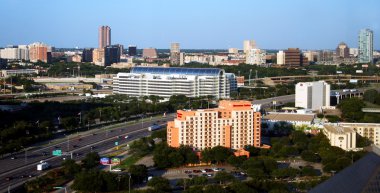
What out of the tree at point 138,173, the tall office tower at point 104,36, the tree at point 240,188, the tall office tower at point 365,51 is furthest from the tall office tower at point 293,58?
the tree at point 240,188

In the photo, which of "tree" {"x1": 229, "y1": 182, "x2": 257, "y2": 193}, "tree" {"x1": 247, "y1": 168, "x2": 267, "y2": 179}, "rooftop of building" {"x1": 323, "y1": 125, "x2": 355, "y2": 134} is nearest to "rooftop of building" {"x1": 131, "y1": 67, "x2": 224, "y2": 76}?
"rooftop of building" {"x1": 323, "y1": 125, "x2": 355, "y2": 134}

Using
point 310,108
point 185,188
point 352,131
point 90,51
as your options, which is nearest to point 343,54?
point 90,51

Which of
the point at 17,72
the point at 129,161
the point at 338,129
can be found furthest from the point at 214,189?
the point at 17,72

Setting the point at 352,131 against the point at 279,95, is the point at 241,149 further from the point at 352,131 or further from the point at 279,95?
the point at 279,95

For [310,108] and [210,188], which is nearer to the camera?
[210,188]

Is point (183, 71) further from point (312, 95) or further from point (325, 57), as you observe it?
point (325, 57)
